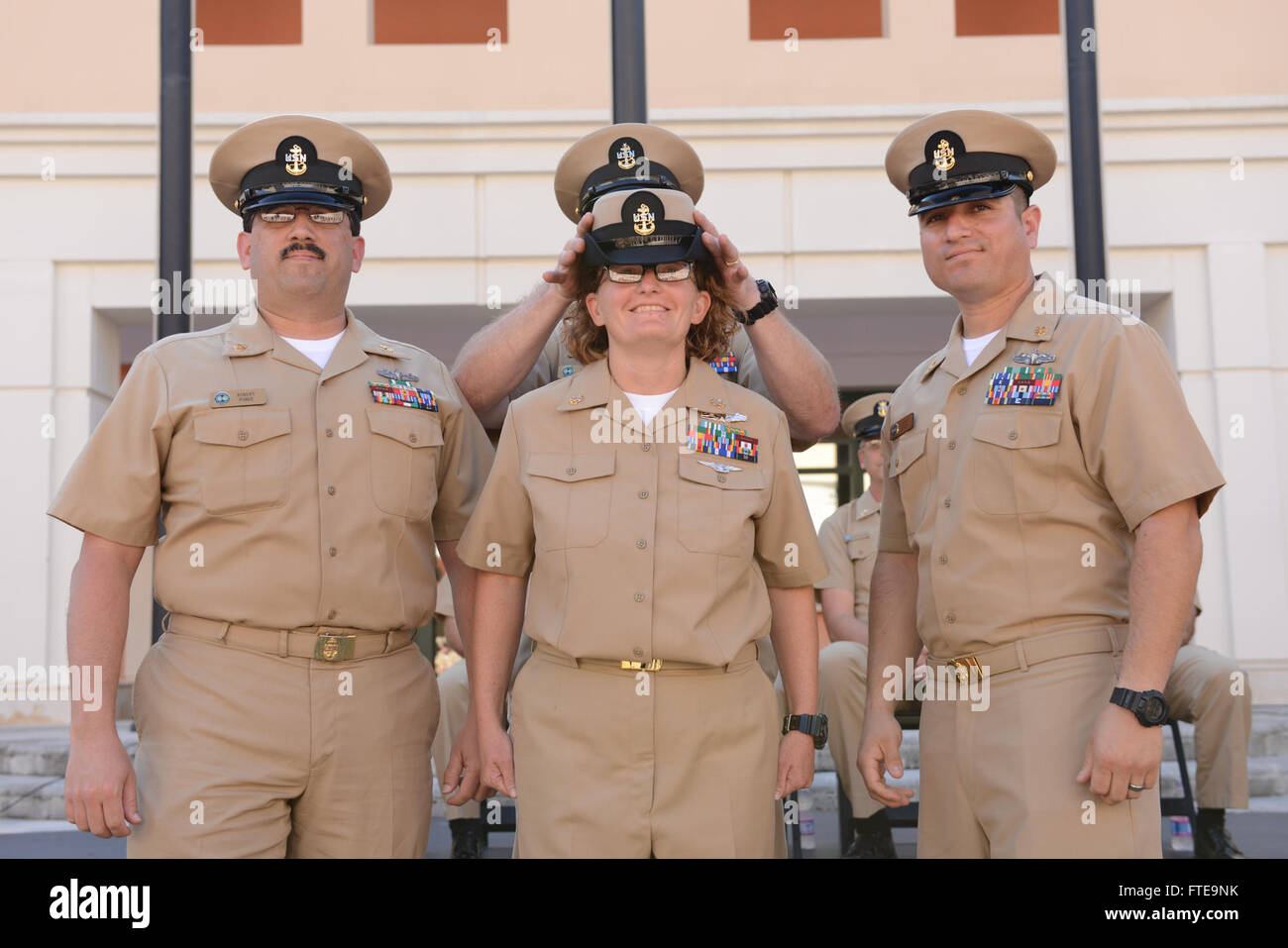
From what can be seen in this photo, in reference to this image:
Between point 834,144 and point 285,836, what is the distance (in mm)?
6347

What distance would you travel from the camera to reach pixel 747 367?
A: 3539 millimetres

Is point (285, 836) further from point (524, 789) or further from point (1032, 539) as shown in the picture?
point (1032, 539)

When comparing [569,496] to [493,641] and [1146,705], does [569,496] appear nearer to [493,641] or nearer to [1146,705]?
[493,641]

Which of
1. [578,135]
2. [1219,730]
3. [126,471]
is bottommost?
[1219,730]

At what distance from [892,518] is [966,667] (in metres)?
0.53

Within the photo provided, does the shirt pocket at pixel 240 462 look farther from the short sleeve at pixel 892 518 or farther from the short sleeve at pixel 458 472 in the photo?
the short sleeve at pixel 892 518

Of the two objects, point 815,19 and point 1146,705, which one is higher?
point 815,19

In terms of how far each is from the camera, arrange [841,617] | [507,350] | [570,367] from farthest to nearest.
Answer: [841,617] → [570,367] → [507,350]

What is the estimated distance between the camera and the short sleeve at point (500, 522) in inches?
110

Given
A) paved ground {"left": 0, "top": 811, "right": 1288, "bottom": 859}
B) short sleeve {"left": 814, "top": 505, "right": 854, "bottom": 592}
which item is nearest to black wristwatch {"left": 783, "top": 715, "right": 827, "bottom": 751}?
paved ground {"left": 0, "top": 811, "right": 1288, "bottom": 859}

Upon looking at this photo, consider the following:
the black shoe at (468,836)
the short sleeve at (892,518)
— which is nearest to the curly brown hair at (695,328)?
the short sleeve at (892,518)

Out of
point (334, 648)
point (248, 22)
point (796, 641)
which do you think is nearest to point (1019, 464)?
point (796, 641)

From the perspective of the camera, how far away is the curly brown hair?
9.70 ft
